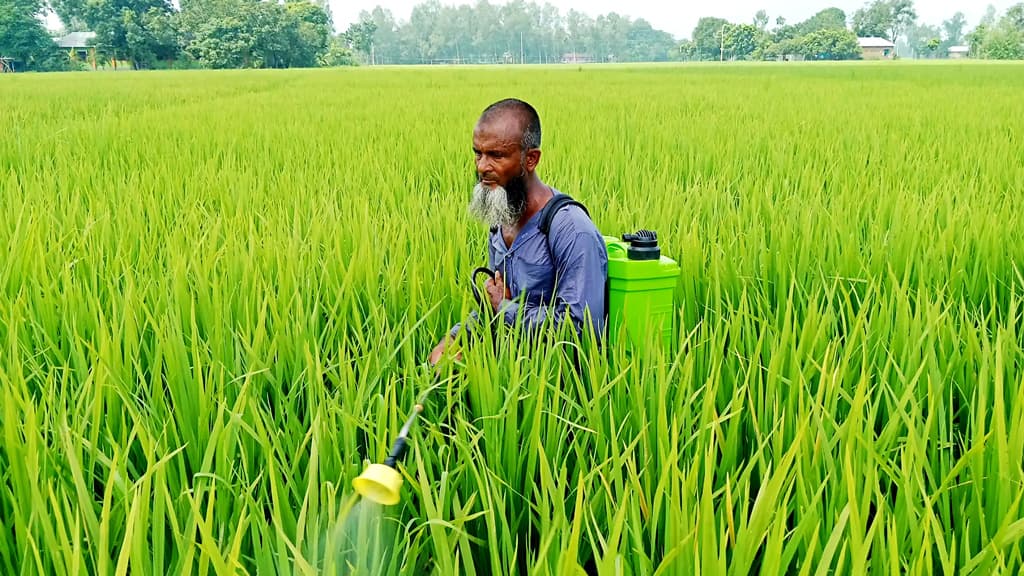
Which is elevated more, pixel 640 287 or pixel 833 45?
pixel 833 45

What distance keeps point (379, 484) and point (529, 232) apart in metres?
0.92

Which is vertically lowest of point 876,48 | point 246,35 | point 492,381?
point 492,381

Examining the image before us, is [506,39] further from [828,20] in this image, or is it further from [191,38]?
[191,38]

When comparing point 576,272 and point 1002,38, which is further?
point 1002,38

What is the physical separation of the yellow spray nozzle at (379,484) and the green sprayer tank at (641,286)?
0.76 m

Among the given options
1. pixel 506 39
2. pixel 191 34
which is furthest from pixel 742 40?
pixel 191 34

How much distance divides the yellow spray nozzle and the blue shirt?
2.13 feet

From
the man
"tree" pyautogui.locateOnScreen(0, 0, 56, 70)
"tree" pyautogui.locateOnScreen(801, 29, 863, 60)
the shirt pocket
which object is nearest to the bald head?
the man

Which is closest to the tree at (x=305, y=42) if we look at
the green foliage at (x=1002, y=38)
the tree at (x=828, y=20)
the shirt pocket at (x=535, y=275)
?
the green foliage at (x=1002, y=38)

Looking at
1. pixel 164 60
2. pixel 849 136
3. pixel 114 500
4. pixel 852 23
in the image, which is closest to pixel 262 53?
pixel 164 60

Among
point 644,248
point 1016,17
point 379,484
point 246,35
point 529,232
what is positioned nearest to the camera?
point 379,484

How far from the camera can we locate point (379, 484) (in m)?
0.79

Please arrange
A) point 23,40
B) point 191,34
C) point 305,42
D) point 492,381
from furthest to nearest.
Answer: point 305,42
point 191,34
point 23,40
point 492,381

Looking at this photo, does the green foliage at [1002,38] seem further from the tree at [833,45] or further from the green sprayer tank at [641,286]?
the green sprayer tank at [641,286]
